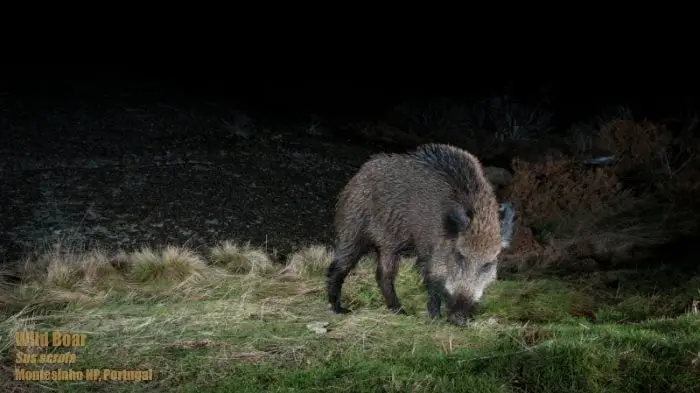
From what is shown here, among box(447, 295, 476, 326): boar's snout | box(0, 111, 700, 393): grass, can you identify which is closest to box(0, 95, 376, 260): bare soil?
box(0, 111, 700, 393): grass

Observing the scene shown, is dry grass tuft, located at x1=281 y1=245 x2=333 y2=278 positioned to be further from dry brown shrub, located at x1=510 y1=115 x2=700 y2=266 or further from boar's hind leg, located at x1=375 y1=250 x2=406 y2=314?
dry brown shrub, located at x1=510 y1=115 x2=700 y2=266

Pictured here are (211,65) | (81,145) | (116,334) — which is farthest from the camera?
(211,65)

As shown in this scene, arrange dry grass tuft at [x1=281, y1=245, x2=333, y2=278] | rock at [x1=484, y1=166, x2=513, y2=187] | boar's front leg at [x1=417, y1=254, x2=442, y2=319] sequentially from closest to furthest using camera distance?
boar's front leg at [x1=417, y1=254, x2=442, y2=319] → dry grass tuft at [x1=281, y1=245, x2=333, y2=278] → rock at [x1=484, y1=166, x2=513, y2=187]

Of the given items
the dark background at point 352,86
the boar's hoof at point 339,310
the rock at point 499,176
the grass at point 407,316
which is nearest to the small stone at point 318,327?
the grass at point 407,316

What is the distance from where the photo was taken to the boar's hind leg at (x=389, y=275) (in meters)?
7.01

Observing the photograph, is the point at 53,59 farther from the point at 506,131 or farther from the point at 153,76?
the point at 506,131

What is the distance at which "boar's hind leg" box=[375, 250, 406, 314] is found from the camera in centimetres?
701

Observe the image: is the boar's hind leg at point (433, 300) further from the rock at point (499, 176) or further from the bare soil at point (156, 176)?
the rock at point (499, 176)

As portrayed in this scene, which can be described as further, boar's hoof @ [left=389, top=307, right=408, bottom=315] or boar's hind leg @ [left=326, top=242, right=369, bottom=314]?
boar's hind leg @ [left=326, top=242, right=369, bottom=314]

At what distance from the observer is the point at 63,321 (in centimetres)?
625

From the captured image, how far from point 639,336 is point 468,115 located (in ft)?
40.4

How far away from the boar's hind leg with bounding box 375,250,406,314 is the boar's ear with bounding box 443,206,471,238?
2.57 ft

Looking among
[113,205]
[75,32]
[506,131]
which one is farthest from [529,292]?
[75,32]

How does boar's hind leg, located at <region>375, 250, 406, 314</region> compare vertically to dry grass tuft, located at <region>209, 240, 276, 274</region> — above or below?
above
